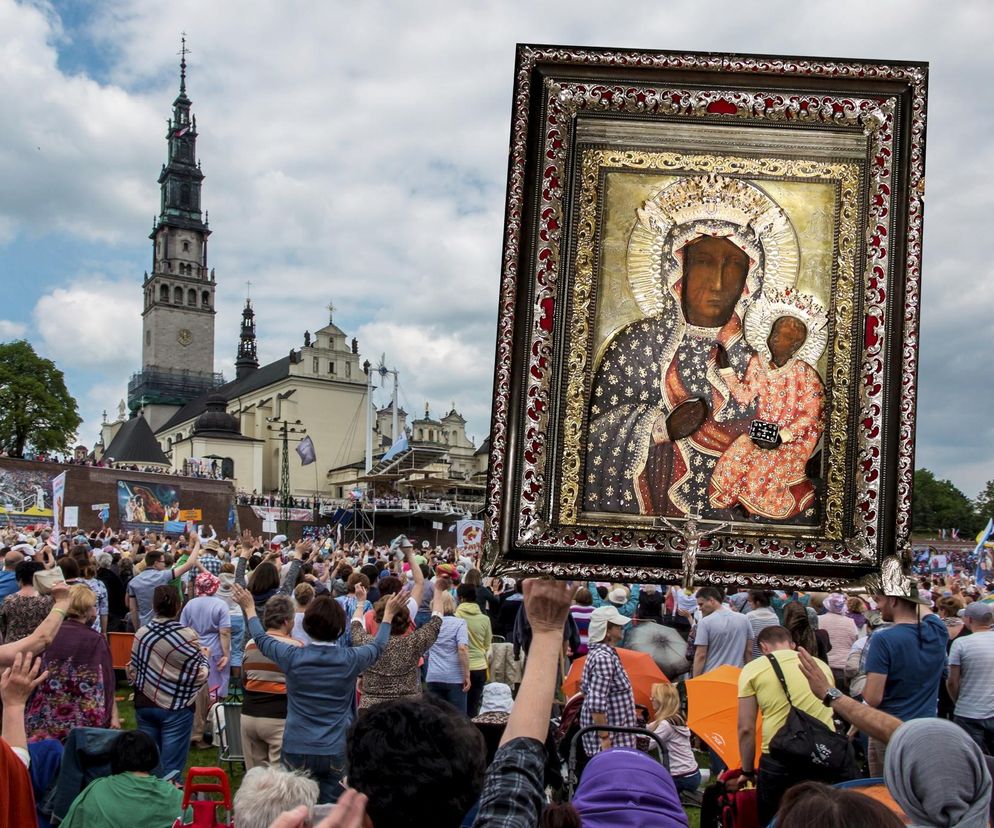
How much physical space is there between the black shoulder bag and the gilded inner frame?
182cm

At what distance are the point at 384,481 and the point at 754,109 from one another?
79.5 m

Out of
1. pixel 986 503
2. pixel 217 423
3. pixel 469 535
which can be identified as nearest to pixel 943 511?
pixel 986 503

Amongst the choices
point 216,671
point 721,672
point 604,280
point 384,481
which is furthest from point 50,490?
point 604,280

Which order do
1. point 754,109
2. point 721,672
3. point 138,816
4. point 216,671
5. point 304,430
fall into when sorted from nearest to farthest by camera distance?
point 754,109, point 138,816, point 721,672, point 216,671, point 304,430

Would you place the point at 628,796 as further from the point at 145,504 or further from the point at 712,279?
the point at 145,504

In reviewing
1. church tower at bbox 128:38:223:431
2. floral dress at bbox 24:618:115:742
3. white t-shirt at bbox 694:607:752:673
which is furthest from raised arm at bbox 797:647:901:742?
church tower at bbox 128:38:223:431

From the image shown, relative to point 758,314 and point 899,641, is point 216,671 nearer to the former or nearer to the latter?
point 899,641

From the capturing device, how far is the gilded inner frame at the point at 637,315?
15.0ft

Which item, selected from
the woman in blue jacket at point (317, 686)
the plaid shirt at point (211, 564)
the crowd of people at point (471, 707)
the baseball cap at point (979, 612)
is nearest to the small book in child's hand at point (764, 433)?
the crowd of people at point (471, 707)

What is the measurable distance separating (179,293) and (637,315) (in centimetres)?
13235

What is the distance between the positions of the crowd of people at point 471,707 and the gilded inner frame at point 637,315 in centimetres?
55

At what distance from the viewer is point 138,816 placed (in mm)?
5703

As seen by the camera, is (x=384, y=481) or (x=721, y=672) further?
(x=384, y=481)

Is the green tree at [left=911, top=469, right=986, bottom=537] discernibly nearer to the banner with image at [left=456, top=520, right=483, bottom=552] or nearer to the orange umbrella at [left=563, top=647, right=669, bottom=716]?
the banner with image at [left=456, top=520, right=483, bottom=552]
